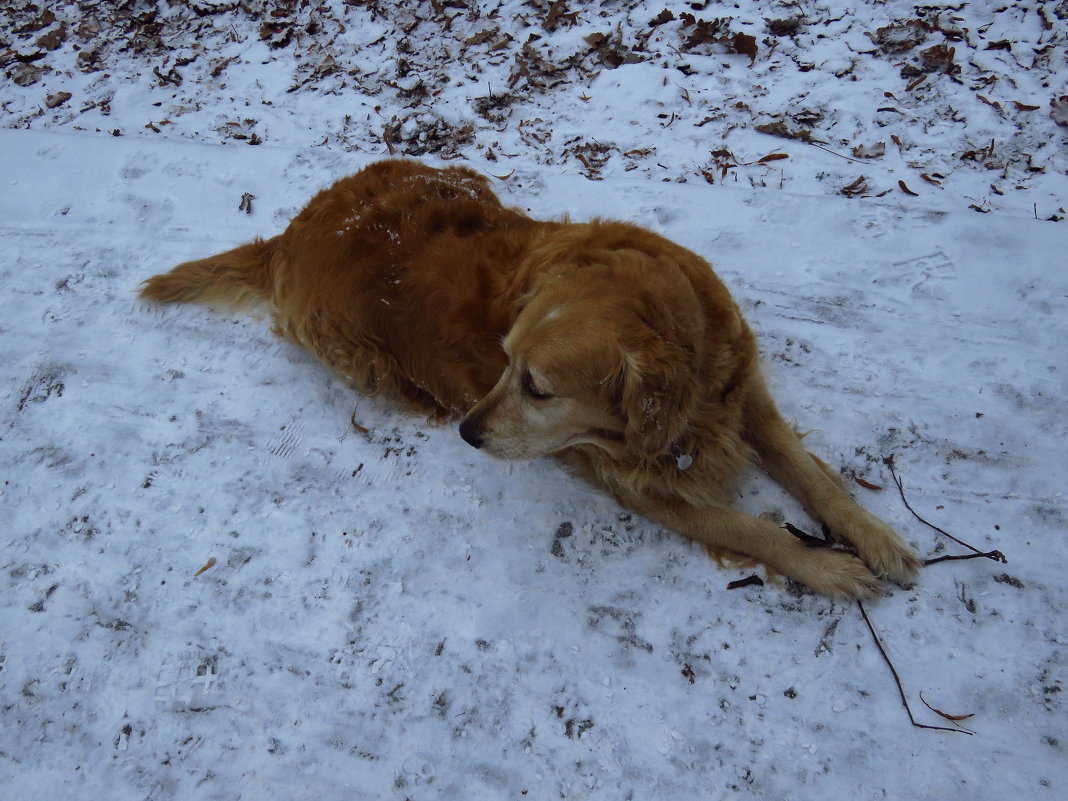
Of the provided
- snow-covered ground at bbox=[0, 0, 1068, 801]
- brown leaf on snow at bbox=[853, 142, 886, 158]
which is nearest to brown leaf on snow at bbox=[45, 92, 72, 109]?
snow-covered ground at bbox=[0, 0, 1068, 801]

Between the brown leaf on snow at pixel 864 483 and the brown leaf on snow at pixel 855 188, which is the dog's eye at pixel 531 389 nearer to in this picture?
the brown leaf on snow at pixel 864 483

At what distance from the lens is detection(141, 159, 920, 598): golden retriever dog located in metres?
2.19

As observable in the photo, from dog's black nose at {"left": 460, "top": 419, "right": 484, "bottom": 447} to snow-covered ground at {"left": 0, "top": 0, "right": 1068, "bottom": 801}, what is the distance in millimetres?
438

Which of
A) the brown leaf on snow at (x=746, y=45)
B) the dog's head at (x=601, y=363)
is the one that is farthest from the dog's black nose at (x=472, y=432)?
the brown leaf on snow at (x=746, y=45)

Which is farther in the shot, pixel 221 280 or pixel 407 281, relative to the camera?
pixel 221 280

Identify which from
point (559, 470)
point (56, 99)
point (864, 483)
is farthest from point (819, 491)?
point (56, 99)

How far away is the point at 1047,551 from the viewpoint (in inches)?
92.3

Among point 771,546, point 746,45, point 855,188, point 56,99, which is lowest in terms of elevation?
point 771,546

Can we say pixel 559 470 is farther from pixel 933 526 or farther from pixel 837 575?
pixel 933 526

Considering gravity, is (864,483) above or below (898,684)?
above

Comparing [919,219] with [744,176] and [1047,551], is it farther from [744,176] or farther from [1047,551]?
[1047,551]

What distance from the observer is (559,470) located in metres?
2.84

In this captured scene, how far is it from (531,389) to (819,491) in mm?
1186

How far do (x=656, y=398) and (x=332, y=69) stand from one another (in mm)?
4054
